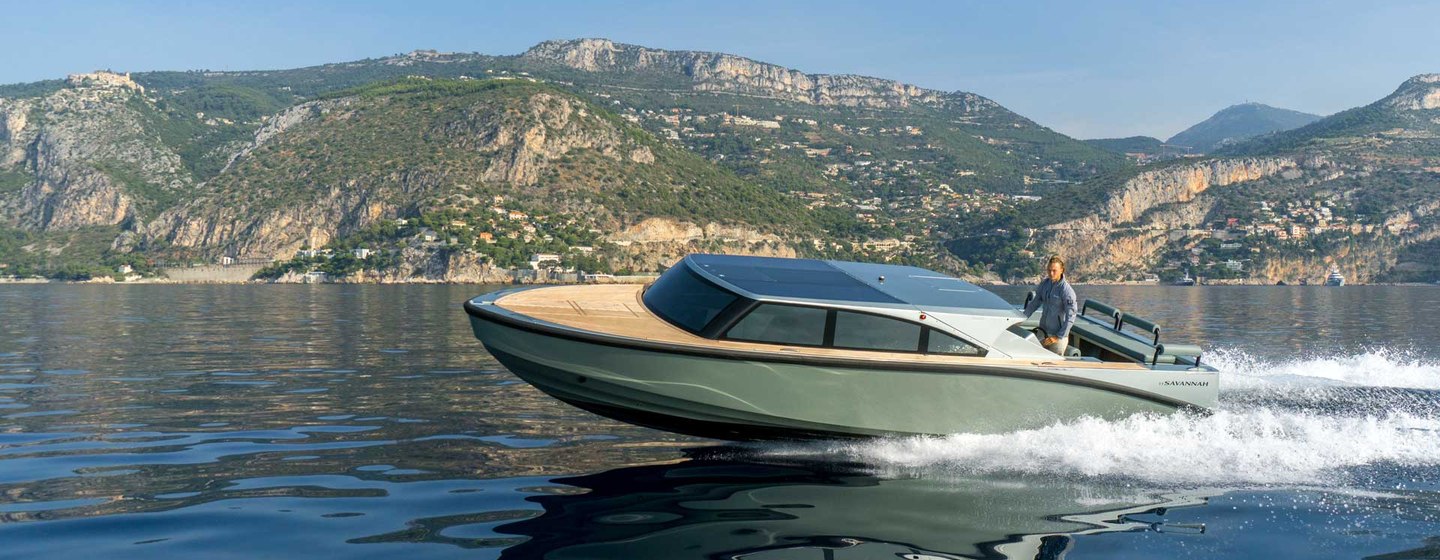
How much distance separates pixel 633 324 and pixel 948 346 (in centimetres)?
300

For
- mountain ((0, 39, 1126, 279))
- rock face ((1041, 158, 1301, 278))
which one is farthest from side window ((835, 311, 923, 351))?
rock face ((1041, 158, 1301, 278))

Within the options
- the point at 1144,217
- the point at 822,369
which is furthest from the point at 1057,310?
the point at 1144,217

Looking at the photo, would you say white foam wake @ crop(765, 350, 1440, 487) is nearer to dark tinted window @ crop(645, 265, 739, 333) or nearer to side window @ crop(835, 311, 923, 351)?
side window @ crop(835, 311, 923, 351)

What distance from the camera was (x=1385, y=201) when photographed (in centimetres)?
17512

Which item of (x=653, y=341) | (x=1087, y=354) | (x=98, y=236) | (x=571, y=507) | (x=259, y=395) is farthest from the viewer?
(x=98, y=236)

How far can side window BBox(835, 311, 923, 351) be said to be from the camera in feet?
29.6

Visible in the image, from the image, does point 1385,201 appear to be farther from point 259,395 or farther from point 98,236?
point 98,236

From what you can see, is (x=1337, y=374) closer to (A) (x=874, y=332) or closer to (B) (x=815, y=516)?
(A) (x=874, y=332)

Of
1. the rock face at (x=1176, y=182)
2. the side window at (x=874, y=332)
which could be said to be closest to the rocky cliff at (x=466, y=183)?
the rock face at (x=1176, y=182)

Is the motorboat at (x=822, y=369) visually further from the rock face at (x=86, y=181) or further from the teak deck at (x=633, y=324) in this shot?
the rock face at (x=86, y=181)

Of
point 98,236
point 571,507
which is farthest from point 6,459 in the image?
point 98,236

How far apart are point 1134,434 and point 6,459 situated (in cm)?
1080

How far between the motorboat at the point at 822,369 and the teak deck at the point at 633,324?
3 cm

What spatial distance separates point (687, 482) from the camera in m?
8.75
